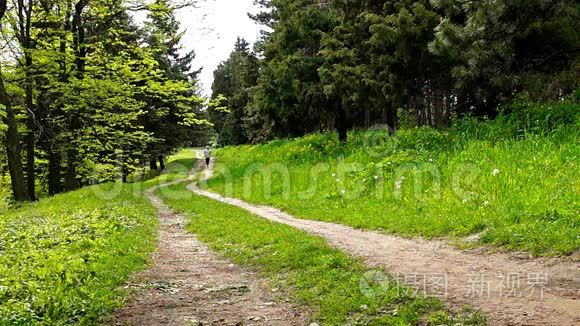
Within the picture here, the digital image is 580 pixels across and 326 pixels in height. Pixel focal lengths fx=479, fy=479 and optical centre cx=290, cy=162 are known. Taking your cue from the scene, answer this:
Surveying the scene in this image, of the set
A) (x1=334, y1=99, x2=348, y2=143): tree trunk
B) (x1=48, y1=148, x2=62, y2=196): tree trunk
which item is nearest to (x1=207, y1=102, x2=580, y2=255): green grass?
(x1=334, y1=99, x2=348, y2=143): tree trunk

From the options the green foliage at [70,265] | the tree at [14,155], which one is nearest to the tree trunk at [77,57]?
the tree at [14,155]

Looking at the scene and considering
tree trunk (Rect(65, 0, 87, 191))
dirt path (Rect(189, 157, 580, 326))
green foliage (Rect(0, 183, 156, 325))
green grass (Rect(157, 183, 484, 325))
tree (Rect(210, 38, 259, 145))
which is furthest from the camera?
tree (Rect(210, 38, 259, 145))

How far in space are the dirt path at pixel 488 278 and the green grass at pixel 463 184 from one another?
570 millimetres

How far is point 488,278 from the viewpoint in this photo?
239 inches

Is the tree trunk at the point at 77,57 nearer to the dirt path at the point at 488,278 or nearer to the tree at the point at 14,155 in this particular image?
the tree at the point at 14,155

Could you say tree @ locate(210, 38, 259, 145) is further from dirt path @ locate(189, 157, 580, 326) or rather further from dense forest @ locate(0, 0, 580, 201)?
dirt path @ locate(189, 157, 580, 326)

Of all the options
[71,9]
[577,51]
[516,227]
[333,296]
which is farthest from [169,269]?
[71,9]

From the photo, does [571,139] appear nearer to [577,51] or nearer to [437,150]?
[437,150]

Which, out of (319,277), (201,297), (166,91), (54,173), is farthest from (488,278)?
(54,173)

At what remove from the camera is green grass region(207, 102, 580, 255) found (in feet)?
26.4

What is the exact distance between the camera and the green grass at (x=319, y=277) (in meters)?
5.09

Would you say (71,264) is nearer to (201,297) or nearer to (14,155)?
(201,297)

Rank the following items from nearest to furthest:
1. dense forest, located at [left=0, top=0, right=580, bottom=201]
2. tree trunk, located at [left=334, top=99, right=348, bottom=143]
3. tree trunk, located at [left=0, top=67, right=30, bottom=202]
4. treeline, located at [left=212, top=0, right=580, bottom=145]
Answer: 1. treeline, located at [left=212, top=0, right=580, bottom=145]
2. dense forest, located at [left=0, top=0, right=580, bottom=201]
3. tree trunk, located at [left=0, top=67, right=30, bottom=202]
4. tree trunk, located at [left=334, top=99, right=348, bottom=143]

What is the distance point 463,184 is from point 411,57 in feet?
18.3
